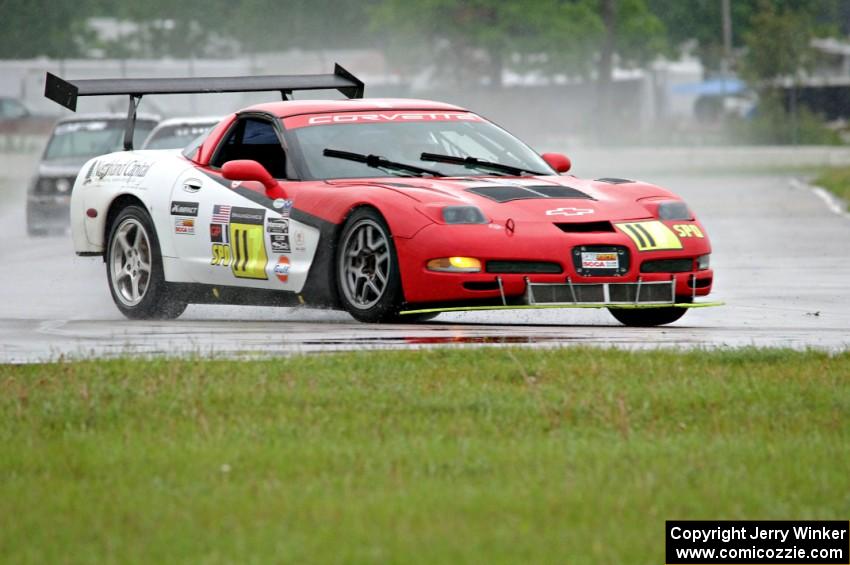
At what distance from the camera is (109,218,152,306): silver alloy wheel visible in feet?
38.6

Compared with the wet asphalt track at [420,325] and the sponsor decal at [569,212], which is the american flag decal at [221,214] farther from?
the sponsor decal at [569,212]

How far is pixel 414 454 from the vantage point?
584 cm

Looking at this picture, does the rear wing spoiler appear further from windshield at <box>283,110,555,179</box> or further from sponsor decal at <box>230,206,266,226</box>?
sponsor decal at <box>230,206,266,226</box>

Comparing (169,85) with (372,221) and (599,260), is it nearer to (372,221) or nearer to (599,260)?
(372,221)

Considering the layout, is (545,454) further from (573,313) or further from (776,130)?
(776,130)

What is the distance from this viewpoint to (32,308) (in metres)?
12.1

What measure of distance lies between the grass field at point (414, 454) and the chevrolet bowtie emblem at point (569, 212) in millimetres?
1965

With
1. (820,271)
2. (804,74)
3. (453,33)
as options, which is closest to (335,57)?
(453,33)

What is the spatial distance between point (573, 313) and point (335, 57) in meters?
57.6

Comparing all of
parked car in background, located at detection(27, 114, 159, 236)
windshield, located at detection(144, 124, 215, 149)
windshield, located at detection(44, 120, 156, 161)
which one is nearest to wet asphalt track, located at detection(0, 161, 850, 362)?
windshield, located at detection(144, 124, 215, 149)

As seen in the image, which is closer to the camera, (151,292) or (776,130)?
(151,292)

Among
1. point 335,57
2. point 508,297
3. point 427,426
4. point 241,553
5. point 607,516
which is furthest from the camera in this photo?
point 335,57

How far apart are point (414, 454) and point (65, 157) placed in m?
19.8

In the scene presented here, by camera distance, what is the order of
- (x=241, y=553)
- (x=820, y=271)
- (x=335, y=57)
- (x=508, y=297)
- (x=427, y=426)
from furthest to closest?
(x=335, y=57) → (x=820, y=271) → (x=508, y=297) → (x=427, y=426) → (x=241, y=553)
